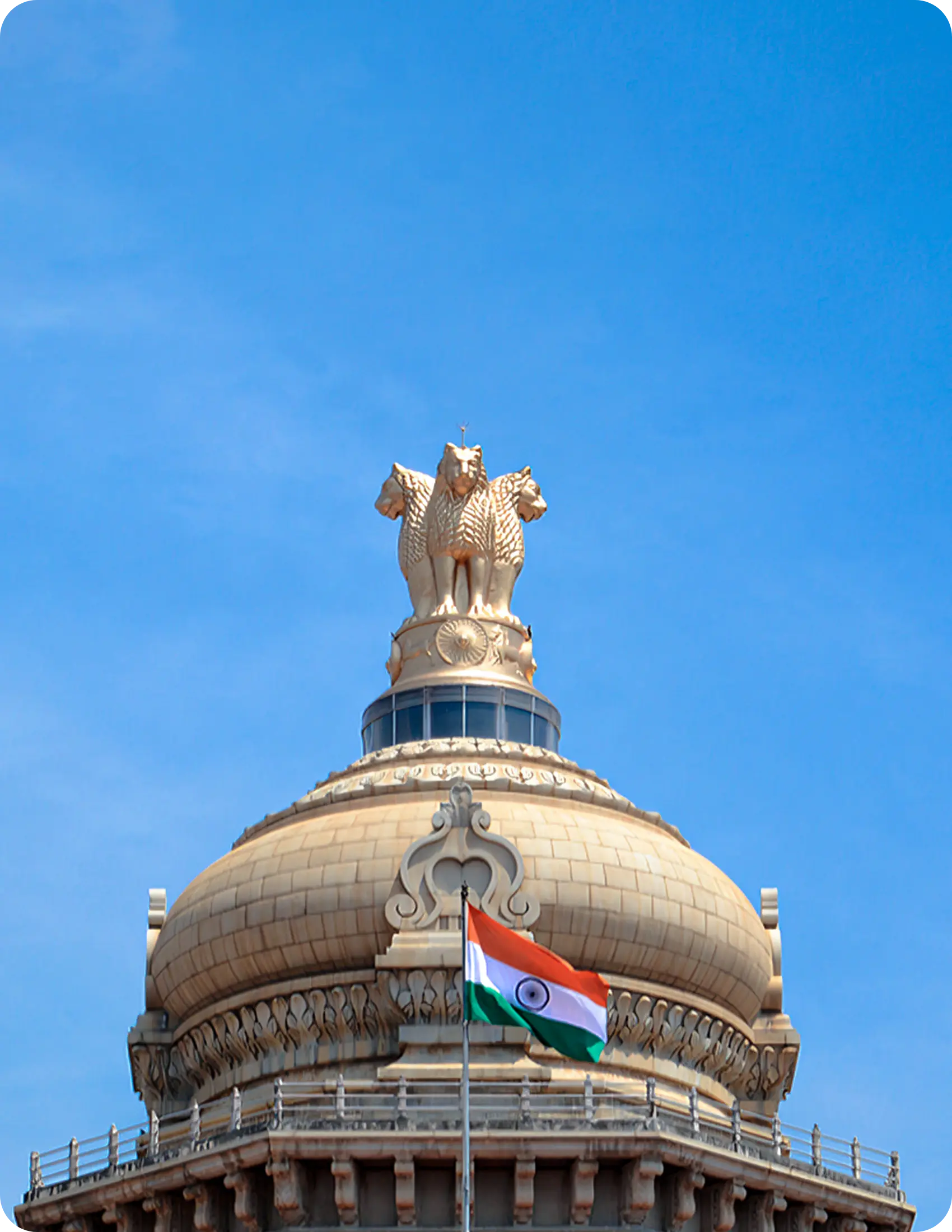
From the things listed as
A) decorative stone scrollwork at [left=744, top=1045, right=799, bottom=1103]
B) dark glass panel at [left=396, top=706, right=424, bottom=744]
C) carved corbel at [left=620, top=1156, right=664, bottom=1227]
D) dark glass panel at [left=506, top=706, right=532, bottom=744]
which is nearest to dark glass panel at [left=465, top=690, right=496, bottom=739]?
dark glass panel at [left=506, top=706, right=532, bottom=744]

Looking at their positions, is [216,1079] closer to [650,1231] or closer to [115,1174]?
[115,1174]

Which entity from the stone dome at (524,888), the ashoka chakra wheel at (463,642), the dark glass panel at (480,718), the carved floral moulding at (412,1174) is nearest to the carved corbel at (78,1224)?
the carved floral moulding at (412,1174)

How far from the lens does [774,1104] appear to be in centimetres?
6228

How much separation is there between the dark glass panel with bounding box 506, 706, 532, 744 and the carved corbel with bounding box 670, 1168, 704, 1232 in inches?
556

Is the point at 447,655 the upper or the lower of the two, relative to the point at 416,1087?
upper

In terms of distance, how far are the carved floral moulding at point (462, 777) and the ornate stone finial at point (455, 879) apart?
282 centimetres

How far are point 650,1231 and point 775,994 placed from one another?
421 inches

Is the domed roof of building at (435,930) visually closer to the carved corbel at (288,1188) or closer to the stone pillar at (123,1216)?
the carved corbel at (288,1188)

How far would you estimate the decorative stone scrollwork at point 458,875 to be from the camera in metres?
57.8

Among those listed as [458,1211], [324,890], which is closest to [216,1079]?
[324,890]

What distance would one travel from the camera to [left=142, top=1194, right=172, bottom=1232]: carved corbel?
5494cm

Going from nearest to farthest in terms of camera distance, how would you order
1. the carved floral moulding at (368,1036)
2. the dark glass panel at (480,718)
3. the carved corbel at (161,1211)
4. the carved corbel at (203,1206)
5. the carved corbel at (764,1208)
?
the carved corbel at (203,1206)
the carved corbel at (161,1211)
the carved corbel at (764,1208)
the carved floral moulding at (368,1036)
the dark glass panel at (480,718)

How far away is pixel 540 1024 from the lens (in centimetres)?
5212

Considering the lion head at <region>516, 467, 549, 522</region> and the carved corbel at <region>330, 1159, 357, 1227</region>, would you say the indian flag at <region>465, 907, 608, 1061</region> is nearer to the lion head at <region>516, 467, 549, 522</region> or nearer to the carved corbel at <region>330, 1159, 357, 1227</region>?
the carved corbel at <region>330, 1159, 357, 1227</region>
